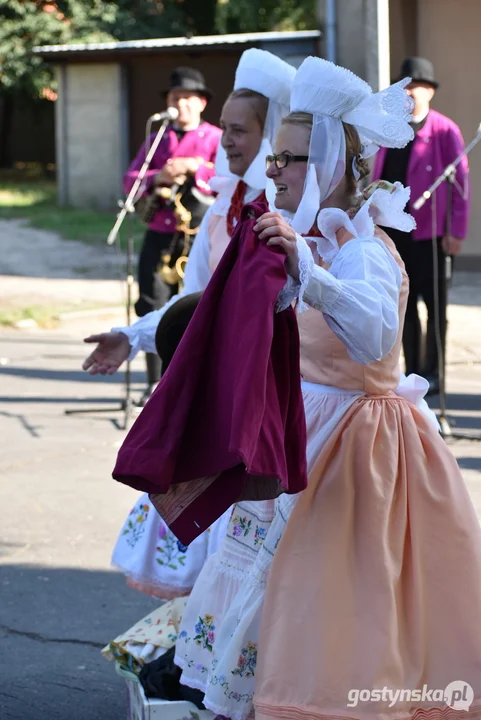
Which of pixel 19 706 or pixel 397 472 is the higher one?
pixel 397 472

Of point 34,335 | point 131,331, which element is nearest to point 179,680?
point 131,331

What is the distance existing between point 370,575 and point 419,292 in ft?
19.0

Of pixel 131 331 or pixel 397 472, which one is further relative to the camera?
pixel 131 331

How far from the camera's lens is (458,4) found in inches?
577

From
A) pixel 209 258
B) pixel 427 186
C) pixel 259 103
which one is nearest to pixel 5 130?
pixel 427 186

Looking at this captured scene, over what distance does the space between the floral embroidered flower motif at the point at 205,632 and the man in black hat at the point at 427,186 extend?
5223 mm

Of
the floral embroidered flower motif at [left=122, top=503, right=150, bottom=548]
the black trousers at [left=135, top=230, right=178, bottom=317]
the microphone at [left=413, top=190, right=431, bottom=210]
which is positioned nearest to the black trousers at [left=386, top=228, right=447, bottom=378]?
the microphone at [left=413, top=190, right=431, bottom=210]

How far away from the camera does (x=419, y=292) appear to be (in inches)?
333

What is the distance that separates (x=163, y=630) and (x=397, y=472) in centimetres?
110

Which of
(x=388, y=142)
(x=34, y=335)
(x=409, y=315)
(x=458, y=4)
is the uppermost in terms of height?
(x=458, y=4)

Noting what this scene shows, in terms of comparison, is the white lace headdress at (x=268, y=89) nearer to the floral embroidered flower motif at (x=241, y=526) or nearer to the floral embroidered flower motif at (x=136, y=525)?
the floral embroidered flower motif at (x=136, y=525)

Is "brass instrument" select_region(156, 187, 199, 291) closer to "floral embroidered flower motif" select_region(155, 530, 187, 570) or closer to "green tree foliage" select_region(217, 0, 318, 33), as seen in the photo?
"floral embroidered flower motif" select_region(155, 530, 187, 570)

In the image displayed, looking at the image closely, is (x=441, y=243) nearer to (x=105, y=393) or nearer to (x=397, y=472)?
(x=105, y=393)

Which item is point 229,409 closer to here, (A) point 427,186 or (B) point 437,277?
(B) point 437,277
